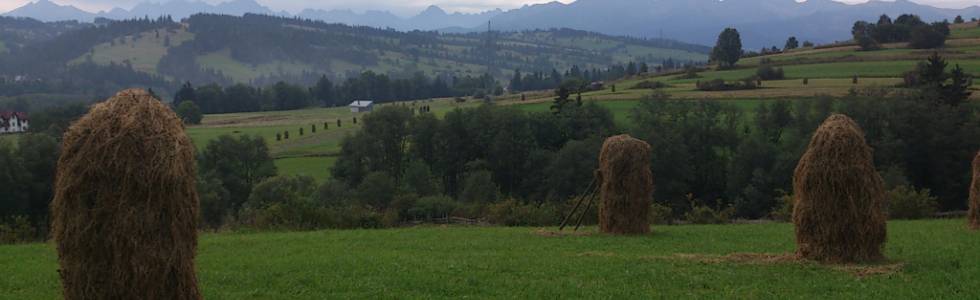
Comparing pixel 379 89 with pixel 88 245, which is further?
pixel 379 89

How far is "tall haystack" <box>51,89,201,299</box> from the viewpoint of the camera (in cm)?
986

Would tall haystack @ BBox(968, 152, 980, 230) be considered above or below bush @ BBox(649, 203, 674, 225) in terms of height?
above

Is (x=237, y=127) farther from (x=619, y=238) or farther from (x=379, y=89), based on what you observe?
(x=619, y=238)

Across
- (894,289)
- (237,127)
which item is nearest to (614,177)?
(894,289)

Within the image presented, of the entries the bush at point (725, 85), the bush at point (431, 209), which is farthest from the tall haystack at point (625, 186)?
the bush at point (725, 85)

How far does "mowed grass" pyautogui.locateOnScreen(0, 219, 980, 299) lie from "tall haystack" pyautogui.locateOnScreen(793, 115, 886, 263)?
720 mm

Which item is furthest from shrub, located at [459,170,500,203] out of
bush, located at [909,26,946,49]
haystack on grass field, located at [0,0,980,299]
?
bush, located at [909,26,946,49]

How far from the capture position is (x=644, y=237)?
23953 millimetres

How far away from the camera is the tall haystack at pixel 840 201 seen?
16750 mm

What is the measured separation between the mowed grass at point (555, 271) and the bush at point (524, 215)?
647 inches

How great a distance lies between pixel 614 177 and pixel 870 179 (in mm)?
8606

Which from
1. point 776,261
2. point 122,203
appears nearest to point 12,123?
point 122,203

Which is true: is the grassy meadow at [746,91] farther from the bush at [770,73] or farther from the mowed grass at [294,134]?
the bush at [770,73]

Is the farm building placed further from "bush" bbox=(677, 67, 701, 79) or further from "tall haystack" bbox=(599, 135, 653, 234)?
"tall haystack" bbox=(599, 135, 653, 234)
